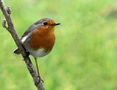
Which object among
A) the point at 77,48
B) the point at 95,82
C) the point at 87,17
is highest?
the point at 87,17

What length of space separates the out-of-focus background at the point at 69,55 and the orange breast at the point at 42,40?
2.21 ft

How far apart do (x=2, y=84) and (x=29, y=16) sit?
0.32m

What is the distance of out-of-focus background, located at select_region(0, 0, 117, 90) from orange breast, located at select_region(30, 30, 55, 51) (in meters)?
0.68

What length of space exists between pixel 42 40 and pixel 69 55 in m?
0.84

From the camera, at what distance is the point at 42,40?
4.64ft

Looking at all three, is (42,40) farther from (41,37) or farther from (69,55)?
(69,55)

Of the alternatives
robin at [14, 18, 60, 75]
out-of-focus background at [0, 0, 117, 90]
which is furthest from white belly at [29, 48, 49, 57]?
out-of-focus background at [0, 0, 117, 90]

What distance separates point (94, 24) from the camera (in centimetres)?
222

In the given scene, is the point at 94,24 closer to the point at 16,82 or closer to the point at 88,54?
the point at 88,54

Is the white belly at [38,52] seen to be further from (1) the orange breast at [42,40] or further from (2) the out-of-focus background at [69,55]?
(2) the out-of-focus background at [69,55]

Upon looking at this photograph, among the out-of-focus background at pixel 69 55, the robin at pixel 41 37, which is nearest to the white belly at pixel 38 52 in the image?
the robin at pixel 41 37

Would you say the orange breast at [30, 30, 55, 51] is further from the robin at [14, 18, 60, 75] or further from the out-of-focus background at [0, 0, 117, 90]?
the out-of-focus background at [0, 0, 117, 90]

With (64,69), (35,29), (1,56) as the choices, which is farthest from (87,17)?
(35,29)

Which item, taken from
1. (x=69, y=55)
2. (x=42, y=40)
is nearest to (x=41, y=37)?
(x=42, y=40)
